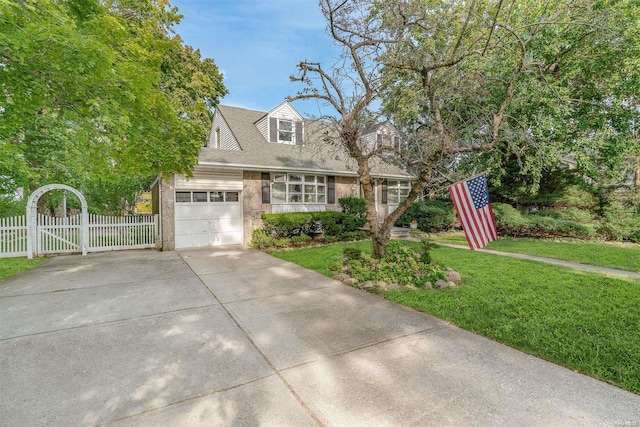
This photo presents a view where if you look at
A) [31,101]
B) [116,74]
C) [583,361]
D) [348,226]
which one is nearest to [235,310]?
[583,361]

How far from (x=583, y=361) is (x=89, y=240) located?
1270 centimetres

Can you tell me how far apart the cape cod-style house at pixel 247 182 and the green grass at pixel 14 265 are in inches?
135

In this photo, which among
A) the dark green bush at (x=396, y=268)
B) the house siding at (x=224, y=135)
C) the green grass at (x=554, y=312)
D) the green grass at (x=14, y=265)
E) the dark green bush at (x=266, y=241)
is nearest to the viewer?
the green grass at (x=554, y=312)

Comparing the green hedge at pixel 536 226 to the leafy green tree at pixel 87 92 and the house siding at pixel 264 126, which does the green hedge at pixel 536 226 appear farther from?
the leafy green tree at pixel 87 92

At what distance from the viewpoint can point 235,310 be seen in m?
4.43

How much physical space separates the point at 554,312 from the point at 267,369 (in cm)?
427

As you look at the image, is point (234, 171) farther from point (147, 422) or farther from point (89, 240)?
point (147, 422)

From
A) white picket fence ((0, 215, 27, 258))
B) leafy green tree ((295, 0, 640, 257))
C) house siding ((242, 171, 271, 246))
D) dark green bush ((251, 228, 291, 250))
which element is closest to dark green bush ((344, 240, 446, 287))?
leafy green tree ((295, 0, 640, 257))

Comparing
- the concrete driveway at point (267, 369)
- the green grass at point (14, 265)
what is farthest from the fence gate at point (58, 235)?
the concrete driveway at point (267, 369)

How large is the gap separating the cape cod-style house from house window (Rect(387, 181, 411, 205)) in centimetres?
84

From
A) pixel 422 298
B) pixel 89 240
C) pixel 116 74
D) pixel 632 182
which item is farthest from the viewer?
pixel 632 182

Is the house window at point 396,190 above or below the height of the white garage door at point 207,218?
above

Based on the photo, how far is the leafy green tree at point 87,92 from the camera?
179 inches

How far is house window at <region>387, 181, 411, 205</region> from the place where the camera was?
1554 cm
